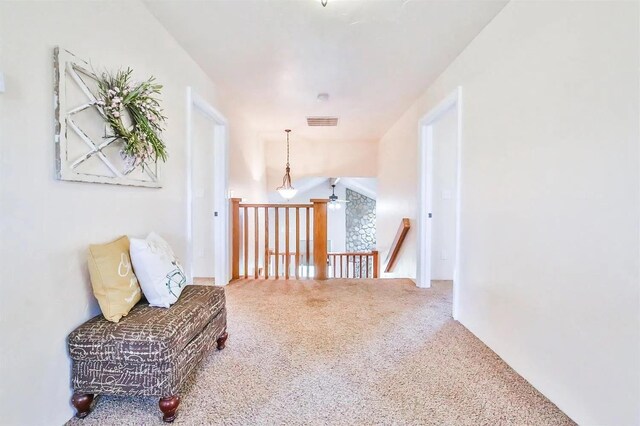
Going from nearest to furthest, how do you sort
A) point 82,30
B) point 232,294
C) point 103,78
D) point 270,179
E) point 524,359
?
point 82,30 → point 103,78 → point 524,359 → point 232,294 → point 270,179

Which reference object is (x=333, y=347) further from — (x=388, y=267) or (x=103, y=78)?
(x=388, y=267)

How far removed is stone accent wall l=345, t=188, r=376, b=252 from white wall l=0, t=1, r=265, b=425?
9349 millimetres

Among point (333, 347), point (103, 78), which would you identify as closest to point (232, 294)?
point (333, 347)

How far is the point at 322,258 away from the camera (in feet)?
12.4

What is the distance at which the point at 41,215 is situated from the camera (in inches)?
47.0

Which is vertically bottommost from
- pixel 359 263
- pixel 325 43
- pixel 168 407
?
pixel 359 263

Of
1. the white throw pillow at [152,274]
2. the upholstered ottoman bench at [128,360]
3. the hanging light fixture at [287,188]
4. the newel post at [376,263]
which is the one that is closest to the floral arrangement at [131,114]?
the white throw pillow at [152,274]

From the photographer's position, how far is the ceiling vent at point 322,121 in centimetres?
439

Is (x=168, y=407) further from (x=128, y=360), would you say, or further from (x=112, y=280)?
(x=112, y=280)

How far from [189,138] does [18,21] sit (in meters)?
1.41

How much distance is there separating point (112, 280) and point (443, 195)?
342cm

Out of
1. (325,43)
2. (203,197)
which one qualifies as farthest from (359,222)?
(325,43)

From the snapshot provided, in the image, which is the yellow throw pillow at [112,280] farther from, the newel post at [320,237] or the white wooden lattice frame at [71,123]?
the newel post at [320,237]

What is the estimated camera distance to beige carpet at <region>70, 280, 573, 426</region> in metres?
1.34
